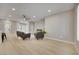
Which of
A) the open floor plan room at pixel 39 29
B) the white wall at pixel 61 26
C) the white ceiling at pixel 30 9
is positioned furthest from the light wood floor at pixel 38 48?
the white ceiling at pixel 30 9

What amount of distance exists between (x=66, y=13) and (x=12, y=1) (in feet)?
3.99

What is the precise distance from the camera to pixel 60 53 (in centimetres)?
413

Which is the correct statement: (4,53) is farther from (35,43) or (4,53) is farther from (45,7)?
(45,7)

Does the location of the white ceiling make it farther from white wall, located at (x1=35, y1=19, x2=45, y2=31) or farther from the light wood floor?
the light wood floor

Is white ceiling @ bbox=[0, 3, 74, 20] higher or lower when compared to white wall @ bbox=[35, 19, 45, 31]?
higher

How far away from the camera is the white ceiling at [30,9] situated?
4.12 metres

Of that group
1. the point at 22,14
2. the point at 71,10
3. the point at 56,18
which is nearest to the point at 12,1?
the point at 22,14

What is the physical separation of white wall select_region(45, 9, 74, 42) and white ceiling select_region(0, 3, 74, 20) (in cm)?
12

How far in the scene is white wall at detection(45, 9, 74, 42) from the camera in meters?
4.13

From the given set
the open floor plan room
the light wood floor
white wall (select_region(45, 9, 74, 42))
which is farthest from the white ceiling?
the light wood floor

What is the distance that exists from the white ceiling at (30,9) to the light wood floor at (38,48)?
1.93 ft

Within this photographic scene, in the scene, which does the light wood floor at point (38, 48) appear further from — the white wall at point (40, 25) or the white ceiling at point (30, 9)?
the white ceiling at point (30, 9)

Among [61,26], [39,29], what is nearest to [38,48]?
[39,29]

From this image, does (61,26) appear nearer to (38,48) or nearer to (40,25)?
(40,25)
